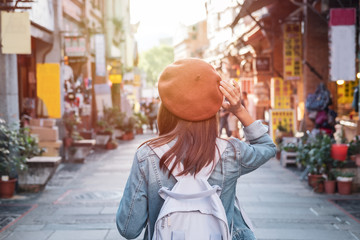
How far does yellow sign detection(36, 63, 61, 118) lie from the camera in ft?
47.0

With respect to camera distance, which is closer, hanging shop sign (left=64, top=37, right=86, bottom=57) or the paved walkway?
the paved walkway

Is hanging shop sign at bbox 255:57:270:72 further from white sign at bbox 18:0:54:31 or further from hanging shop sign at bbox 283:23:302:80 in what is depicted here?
white sign at bbox 18:0:54:31

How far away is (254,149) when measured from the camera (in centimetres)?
262

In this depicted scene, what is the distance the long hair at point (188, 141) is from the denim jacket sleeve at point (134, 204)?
138mm

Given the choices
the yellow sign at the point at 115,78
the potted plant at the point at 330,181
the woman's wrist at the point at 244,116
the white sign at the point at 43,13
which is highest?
the white sign at the point at 43,13

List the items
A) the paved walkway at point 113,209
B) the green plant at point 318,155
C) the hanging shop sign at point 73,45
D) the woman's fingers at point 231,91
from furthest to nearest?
the hanging shop sign at point 73,45
the green plant at point 318,155
the paved walkway at point 113,209
the woman's fingers at point 231,91

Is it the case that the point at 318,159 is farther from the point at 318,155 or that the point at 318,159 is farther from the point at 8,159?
the point at 8,159

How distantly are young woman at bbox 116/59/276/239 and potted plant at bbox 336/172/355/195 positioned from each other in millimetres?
6887

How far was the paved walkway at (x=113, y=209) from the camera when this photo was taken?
21.0ft

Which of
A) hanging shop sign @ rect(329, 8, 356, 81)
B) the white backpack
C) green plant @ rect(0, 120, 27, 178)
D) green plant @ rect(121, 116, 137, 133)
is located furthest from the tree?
the white backpack

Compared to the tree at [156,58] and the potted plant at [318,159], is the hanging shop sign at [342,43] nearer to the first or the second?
the potted plant at [318,159]

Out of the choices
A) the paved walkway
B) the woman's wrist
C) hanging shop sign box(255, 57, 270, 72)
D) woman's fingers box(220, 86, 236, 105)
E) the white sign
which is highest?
the white sign

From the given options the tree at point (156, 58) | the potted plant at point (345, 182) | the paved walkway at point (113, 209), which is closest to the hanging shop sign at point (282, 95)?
the paved walkway at point (113, 209)

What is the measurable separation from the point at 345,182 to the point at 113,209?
4340mm
